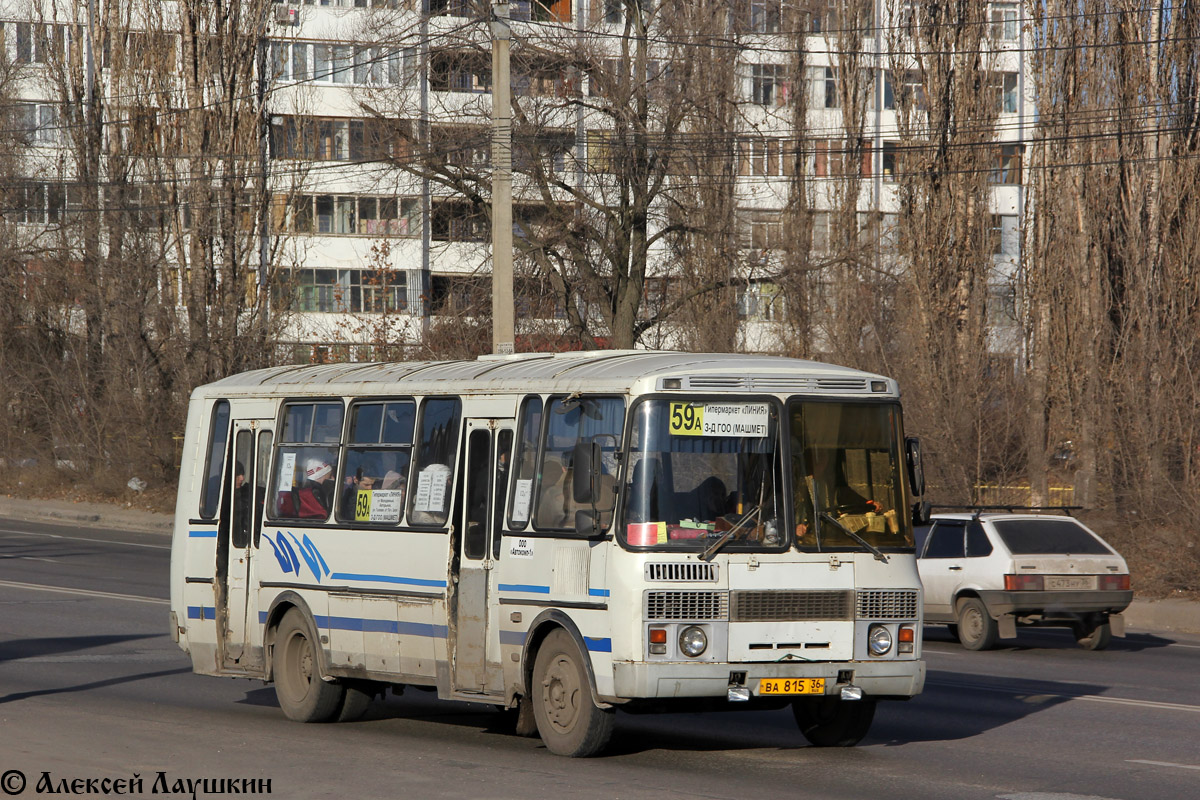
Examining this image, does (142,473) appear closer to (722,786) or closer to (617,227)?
(617,227)

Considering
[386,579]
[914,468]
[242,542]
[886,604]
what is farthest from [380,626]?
[914,468]

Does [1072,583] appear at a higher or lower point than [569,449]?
lower

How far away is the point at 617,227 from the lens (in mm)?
35281

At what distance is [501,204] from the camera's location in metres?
21.1

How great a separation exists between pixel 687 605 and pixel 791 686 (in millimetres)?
838

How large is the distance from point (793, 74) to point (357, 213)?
89.2ft

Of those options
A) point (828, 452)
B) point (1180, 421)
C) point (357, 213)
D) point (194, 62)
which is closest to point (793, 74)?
point (194, 62)

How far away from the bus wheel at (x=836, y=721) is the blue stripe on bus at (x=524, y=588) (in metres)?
1.89

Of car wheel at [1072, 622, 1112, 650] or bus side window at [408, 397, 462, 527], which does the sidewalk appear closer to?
car wheel at [1072, 622, 1112, 650]

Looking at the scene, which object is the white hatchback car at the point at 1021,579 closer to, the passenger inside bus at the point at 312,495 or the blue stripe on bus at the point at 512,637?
the passenger inside bus at the point at 312,495

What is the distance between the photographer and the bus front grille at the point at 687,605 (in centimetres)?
921

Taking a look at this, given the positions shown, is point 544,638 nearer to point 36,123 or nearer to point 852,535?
point 852,535

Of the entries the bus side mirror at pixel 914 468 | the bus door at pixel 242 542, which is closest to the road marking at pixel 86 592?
the bus door at pixel 242 542

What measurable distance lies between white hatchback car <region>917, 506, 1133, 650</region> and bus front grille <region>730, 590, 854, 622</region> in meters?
8.36
